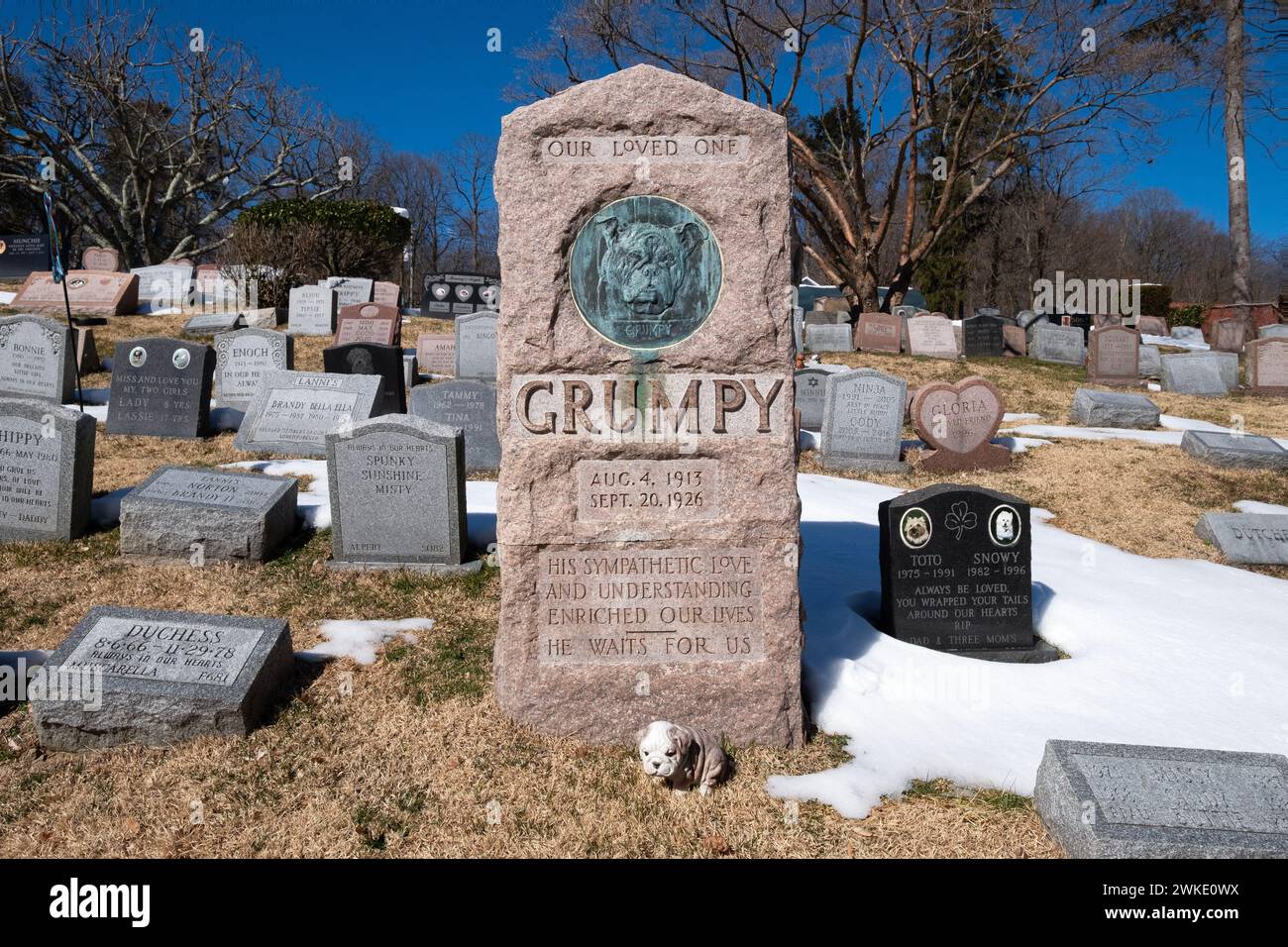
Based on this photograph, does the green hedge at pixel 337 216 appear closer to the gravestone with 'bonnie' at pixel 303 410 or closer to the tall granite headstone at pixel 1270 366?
the gravestone with 'bonnie' at pixel 303 410

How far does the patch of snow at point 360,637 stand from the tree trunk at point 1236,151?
83.1ft

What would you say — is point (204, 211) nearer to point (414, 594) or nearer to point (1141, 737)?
point (414, 594)

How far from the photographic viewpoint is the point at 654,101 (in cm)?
344

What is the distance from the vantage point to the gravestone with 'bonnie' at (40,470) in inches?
219

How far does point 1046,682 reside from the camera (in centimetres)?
423

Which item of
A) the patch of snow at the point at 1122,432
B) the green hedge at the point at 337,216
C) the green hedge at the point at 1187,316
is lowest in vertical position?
the patch of snow at the point at 1122,432

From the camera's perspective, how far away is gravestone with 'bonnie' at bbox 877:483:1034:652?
4711mm

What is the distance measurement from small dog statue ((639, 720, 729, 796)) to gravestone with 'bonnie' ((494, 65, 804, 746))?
265mm

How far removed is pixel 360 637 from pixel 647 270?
2.66 meters

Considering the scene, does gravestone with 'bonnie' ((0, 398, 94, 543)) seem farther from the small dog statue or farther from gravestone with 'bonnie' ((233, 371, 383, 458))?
the small dog statue

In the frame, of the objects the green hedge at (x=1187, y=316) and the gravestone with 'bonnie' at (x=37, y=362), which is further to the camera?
the green hedge at (x=1187, y=316)

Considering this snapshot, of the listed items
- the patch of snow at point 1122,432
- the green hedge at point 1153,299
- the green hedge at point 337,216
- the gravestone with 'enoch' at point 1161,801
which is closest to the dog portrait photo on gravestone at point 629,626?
the gravestone with 'enoch' at point 1161,801

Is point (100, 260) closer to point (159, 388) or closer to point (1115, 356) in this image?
point (159, 388)

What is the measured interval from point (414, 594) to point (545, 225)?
109 inches
